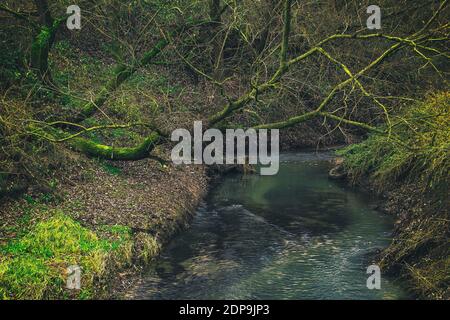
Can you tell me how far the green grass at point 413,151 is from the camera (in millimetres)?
16391

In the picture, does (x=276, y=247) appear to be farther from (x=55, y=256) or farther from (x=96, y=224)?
(x=55, y=256)

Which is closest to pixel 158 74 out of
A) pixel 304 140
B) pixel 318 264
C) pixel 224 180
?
pixel 224 180

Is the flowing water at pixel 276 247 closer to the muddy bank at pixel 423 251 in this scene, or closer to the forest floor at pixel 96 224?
the muddy bank at pixel 423 251

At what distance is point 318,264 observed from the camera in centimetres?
1700

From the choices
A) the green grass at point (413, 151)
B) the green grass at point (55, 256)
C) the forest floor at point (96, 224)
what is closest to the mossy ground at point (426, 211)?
the green grass at point (413, 151)

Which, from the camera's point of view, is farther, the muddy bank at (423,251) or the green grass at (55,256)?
the muddy bank at (423,251)

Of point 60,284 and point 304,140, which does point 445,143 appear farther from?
point 304,140

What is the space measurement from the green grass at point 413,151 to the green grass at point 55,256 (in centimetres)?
875

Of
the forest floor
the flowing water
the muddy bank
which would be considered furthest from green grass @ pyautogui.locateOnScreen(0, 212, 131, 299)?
the muddy bank

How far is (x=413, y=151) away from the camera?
17.2 meters

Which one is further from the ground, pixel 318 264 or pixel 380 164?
pixel 380 164
